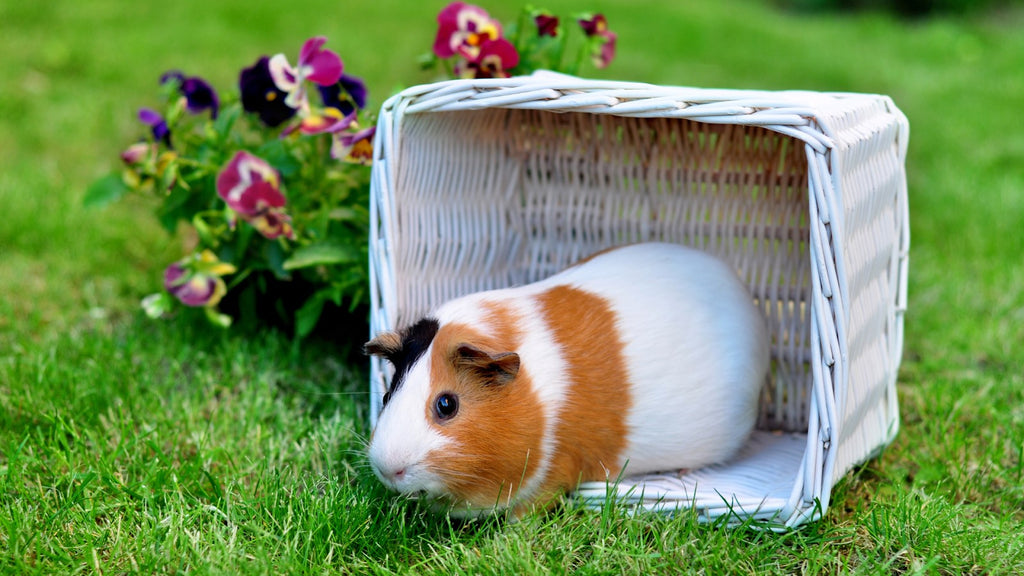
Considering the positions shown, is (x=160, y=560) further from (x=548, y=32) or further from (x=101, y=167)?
(x=101, y=167)

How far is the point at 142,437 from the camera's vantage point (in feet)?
7.51

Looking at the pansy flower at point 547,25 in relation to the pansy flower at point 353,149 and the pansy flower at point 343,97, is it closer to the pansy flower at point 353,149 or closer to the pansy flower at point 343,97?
the pansy flower at point 343,97

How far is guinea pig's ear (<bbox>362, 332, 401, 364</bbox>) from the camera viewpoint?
204 centimetres

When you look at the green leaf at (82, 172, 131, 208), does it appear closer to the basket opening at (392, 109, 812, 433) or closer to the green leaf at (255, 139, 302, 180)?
the green leaf at (255, 139, 302, 180)

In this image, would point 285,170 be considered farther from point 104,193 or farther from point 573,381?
point 573,381

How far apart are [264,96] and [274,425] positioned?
3.41 feet

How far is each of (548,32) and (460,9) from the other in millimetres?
360

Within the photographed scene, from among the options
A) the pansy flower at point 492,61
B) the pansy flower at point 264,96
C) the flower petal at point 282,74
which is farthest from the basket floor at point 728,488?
the pansy flower at point 264,96

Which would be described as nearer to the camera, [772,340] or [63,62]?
[772,340]

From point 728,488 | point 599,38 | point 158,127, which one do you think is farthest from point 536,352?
point 158,127

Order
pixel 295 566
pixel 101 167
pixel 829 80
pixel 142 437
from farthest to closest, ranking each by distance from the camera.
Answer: pixel 829 80 < pixel 101 167 < pixel 142 437 < pixel 295 566

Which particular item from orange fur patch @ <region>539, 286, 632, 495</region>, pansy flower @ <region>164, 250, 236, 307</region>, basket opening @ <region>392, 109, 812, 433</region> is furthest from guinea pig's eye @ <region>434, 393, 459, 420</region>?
pansy flower @ <region>164, 250, 236, 307</region>

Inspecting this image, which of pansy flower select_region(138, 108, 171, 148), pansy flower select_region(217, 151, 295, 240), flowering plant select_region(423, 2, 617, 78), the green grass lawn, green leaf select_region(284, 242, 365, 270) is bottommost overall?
the green grass lawn

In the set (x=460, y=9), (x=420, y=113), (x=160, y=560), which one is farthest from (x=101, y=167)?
(x=160, y=560)
